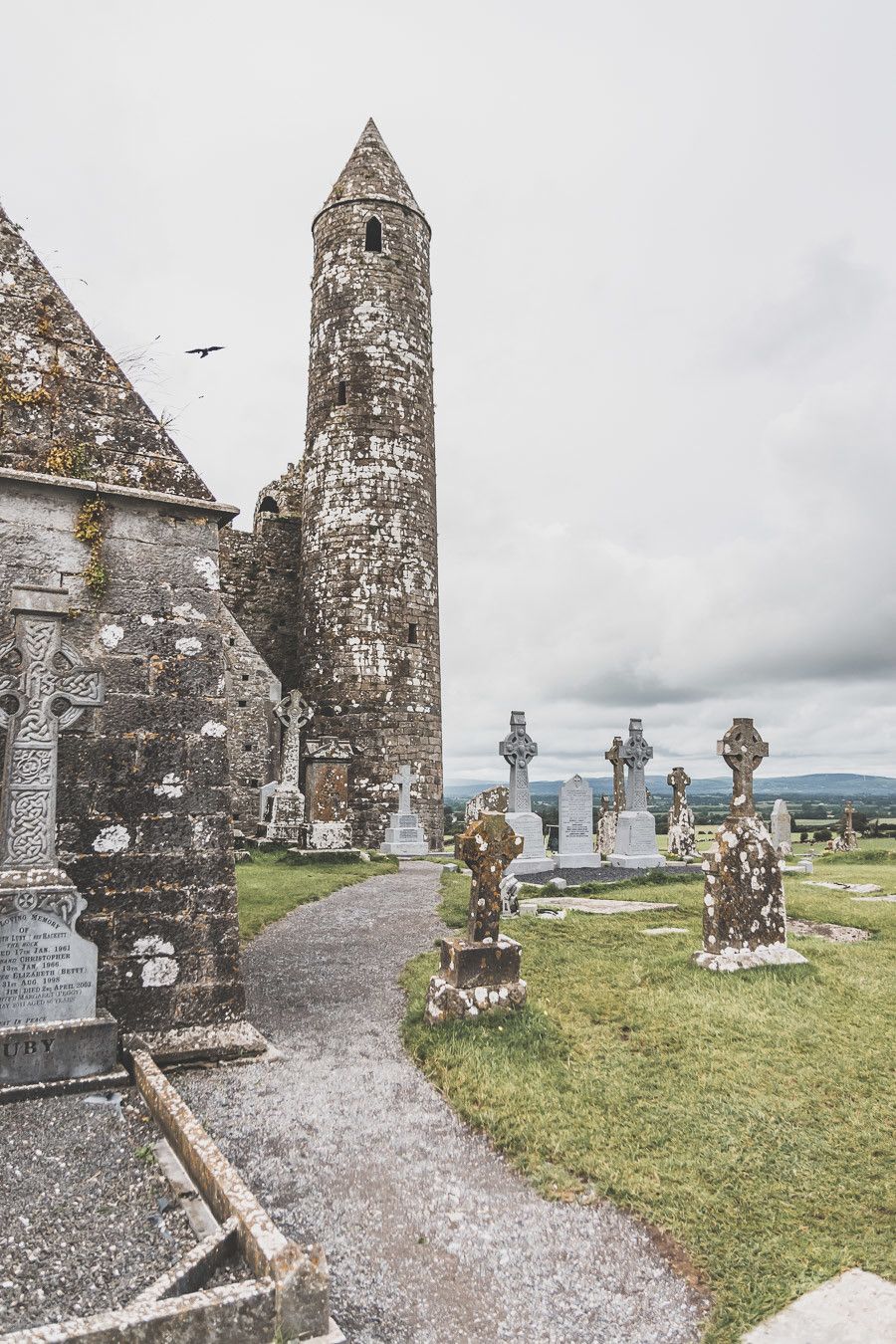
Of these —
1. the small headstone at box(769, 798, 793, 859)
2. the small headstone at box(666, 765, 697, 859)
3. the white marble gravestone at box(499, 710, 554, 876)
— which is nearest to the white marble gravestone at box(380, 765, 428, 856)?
the white marble gravestone at box(499, 710, 554, 876)

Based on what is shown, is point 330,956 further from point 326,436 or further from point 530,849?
point 326,436

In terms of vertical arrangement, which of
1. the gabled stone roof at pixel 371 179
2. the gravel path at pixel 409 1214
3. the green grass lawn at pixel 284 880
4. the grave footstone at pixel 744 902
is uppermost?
the gabled stone roof at pixel 371 179

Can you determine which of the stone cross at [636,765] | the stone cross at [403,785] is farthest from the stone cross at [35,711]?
the stone cross at [403,785]

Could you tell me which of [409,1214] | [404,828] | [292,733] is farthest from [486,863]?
[404,828]

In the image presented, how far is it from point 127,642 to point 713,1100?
441cm

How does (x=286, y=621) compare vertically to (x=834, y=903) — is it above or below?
above

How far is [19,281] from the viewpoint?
5844 millimetres

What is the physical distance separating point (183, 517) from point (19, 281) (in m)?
2.07

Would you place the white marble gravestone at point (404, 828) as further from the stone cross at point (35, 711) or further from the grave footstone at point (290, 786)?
the stone cross at point (35, 711)

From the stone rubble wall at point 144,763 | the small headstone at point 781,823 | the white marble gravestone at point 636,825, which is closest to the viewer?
the stone rubble wall at point 144,763

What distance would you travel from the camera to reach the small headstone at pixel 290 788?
58.5 feet

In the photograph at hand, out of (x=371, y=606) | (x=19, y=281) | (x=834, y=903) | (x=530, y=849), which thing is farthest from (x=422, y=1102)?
(x=371, y=606)

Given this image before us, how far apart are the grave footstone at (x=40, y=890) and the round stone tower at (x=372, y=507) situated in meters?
15.3

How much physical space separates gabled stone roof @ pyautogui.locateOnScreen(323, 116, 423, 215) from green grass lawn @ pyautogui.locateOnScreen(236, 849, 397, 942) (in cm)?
1679
